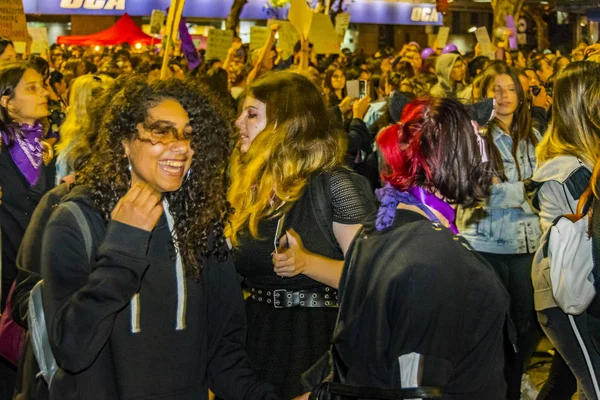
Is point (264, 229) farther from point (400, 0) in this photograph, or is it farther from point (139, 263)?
point (400, 0)

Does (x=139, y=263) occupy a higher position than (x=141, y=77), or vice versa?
(x=141, y=77)

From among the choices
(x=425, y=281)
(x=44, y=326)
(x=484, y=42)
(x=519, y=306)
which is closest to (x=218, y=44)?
(x=484, y=42)

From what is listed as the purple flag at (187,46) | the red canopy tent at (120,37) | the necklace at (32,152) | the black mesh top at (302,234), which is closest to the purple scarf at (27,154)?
Answer: the necklace at (32,152)

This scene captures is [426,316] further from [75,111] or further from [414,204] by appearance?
[75,111]

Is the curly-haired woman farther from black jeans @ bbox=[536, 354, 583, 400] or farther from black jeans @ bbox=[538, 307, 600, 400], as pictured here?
black jeans @ bbox=[536, 354, 583, 400]

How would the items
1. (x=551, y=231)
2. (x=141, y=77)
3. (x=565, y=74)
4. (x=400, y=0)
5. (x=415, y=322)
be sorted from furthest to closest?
(x=400, y=0) < (x=565, y=74) < (x=551, y=231) < (x=141, y=77) < (x=415, y=322)

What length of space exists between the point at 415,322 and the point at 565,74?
8.56 ft

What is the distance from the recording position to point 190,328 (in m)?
3.06

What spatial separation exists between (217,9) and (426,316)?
38343mm

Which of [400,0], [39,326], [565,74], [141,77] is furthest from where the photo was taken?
[400,0]

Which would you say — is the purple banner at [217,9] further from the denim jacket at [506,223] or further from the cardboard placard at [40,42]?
the denim jacket at [506,223]

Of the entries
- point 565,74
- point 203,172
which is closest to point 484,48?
point 565,74

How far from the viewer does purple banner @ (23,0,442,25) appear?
3734cm

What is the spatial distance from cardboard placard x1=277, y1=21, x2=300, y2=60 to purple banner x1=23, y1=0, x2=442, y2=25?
26490 mm
